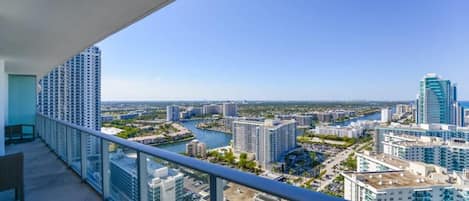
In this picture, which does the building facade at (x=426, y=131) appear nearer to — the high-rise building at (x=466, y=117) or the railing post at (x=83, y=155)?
the high-rise building at (x=466, y=117)

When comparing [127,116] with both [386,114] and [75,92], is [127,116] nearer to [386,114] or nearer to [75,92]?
[75,92]

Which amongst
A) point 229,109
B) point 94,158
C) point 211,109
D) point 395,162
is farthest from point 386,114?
point 94,158

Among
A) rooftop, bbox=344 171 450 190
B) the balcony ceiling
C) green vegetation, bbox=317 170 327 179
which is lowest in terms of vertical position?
green vegetation, bbox=317 170 327 179

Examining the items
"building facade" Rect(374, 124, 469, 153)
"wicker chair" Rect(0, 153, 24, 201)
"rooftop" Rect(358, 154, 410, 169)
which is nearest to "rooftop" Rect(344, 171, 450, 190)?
"rooftop" Rect(358, 154, 410, 169)

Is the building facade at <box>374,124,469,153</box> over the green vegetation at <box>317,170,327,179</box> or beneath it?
over

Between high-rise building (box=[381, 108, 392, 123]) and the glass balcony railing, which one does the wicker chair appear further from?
high-rise building (box=[381, 108, 392, 123])

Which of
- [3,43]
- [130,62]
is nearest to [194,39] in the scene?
[130,62]

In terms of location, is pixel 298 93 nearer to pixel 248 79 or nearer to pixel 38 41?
pixel 248 79
